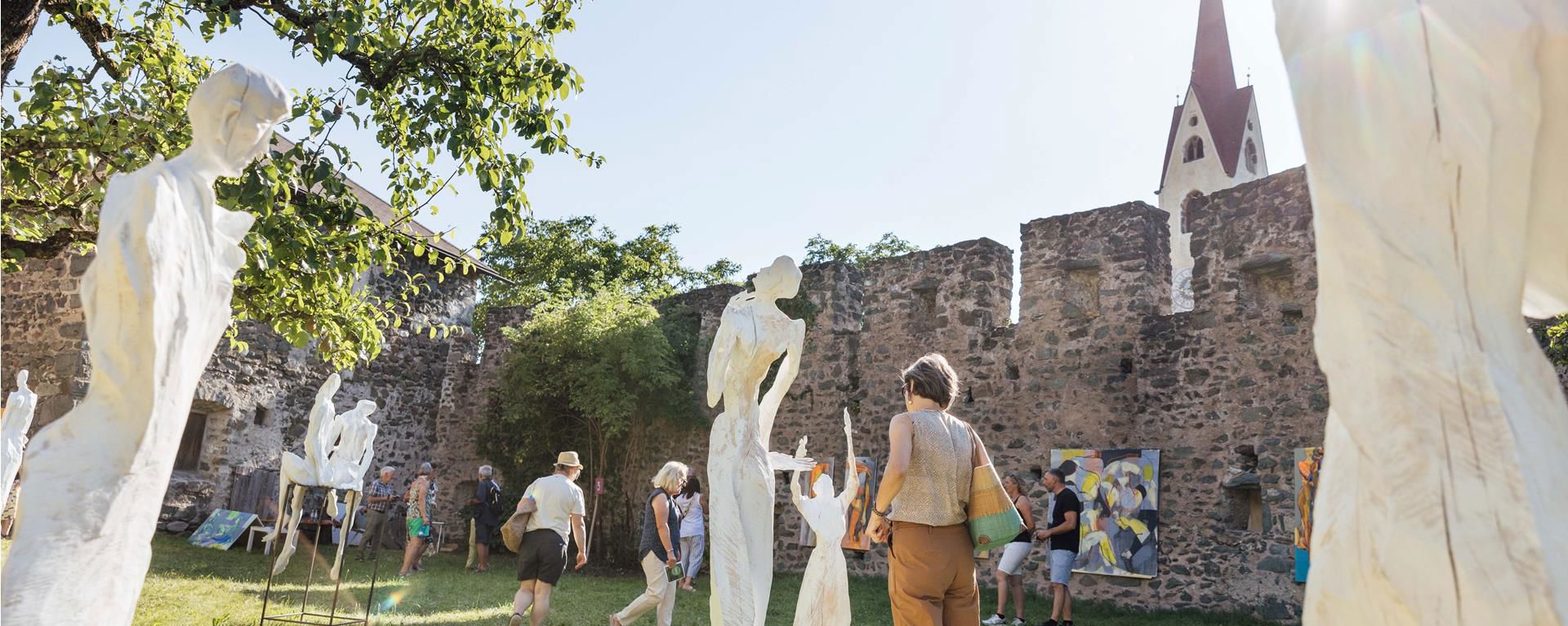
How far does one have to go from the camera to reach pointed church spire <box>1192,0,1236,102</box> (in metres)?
37.1

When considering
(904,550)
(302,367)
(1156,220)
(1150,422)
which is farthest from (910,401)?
(302,367)

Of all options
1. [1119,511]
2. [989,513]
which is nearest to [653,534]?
[989,513]

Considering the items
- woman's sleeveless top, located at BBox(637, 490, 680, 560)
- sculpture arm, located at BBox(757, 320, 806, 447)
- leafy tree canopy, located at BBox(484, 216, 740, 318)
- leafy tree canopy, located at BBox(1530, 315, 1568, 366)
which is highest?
leafy tree canopy, located at BBox(484, 216, 740, 318)

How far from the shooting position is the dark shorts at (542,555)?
771cm

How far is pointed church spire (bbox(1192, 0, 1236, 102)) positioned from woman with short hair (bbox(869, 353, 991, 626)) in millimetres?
36749

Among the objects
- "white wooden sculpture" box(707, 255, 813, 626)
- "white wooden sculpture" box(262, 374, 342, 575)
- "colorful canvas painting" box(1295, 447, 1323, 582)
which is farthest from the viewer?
"colorful canvas painting" box(1295, 447, 1323, 582)

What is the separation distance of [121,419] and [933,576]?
2866mm

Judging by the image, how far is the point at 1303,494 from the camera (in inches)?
384

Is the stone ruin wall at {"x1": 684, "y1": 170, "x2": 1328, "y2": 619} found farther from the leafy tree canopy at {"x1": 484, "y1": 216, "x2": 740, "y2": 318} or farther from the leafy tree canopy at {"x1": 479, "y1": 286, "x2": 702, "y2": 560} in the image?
the leafy tree canopy at {"x1": 484, "y1": 216, "x2": 740, "y2": 318}

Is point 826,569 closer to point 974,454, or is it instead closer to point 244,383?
point 974,454

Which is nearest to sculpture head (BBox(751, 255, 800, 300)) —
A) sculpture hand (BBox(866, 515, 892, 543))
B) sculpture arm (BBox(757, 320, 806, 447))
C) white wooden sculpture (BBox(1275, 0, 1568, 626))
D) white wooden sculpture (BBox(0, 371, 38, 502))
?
sculpture arm (BBox(757, 320, 806, 447))

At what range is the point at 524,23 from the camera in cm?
714

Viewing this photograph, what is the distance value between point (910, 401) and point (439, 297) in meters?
17.2

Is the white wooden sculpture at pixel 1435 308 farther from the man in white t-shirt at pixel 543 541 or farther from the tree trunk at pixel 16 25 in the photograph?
the man in white t-shirt at pixel 543 541
